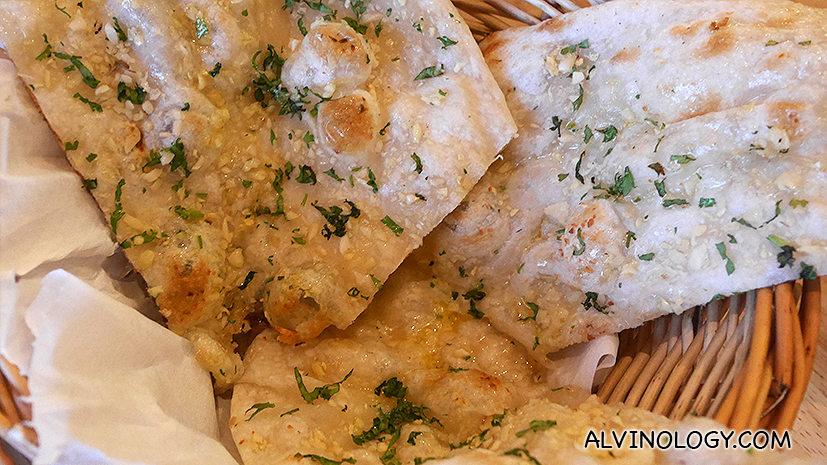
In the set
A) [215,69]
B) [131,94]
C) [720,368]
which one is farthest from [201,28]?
[720,368]

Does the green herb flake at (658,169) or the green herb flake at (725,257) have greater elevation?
the green herb flake at (658,169)

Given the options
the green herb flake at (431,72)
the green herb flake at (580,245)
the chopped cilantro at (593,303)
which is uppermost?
the green herb flake at (431,72)

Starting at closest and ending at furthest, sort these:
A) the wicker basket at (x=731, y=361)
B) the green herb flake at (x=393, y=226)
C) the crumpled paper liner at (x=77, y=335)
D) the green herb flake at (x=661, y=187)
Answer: the crumpled paper liner at (x=77, y=335) < the wicker basket at (x=731, y=361) < the green herb flake at (x=661, y=187) < the green herb flake at (x=393, y=226)

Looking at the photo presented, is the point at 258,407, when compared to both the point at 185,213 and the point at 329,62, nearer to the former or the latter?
the point at 185,213

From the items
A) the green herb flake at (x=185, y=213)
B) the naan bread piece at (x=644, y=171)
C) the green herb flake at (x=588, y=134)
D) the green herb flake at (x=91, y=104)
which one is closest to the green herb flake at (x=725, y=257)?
the naan bread piece at (x=644, y=171)

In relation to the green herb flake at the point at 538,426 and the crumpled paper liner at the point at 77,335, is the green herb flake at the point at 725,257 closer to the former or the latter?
the green herb flake at the point at 538,426

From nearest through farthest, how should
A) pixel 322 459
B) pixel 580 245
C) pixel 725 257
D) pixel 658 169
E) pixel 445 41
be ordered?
pixel 322 459, pixel 725 257, pixel 658 169, pixel 580 245, pixel 445 41
